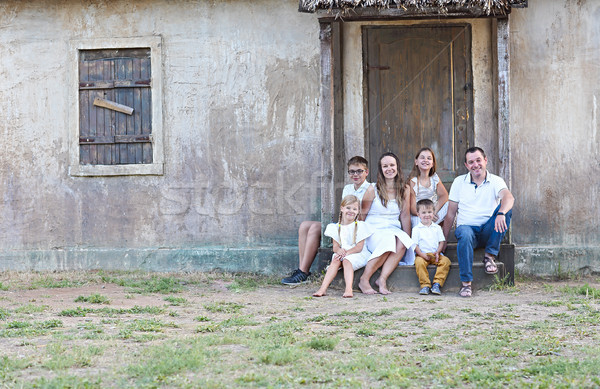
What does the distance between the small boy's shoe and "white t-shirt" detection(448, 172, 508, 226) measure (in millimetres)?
1722

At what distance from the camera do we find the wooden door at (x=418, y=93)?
860cm

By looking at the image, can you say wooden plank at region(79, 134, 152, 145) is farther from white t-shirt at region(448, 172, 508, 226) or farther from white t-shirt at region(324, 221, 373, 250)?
white t-shirt at region(448, 172, 508, 226)

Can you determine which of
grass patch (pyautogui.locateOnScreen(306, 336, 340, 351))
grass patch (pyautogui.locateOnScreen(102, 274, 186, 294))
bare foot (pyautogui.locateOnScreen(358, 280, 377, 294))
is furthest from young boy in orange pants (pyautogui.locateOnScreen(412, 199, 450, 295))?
grass patch (pyautogui.locateOnScreen(306, 336, 340, 351))

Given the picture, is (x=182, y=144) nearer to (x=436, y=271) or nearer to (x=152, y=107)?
(x=152, y=107)

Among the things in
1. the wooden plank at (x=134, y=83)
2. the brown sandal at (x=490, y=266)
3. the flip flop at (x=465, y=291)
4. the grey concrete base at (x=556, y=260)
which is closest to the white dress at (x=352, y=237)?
the flip flop at (x=465, y=291)

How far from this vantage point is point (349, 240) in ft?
23.8

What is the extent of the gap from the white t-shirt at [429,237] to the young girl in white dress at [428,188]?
0.26 m

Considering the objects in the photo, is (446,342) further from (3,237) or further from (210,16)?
(3,237)

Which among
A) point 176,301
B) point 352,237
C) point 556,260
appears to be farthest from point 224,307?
point 556,260

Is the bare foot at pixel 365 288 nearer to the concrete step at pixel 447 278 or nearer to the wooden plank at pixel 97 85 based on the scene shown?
the concrete step at pixel 447 278

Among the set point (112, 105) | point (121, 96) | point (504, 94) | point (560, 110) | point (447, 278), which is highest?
point (121, 96)

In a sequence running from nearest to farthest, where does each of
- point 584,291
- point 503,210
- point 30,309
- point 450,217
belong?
point 30,309
point 584,291
point 503,210
point 450,217

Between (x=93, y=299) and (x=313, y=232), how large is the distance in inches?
99.0

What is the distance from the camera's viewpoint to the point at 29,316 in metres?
5.79
